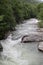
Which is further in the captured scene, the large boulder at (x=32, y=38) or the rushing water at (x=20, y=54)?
the large boulder at (x=32, y=38)

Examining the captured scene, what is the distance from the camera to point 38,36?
25.7 metres

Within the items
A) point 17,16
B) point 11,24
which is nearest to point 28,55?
point 11,24

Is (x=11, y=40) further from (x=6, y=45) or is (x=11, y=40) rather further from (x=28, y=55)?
(x=28, y=55)

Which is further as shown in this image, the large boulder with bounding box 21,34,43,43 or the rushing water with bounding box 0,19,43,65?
the large boulder with bounding box 21,34,43,43

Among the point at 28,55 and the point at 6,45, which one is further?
the point at 6,45

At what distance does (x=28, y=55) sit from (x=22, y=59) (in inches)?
51.5

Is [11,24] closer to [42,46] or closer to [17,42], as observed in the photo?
[17,42]

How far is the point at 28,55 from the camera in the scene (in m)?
18.6

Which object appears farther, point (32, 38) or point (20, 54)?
point (32, 38)

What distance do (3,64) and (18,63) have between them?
119cm

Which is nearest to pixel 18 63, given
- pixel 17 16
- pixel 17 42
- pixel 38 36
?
pixel 17 42

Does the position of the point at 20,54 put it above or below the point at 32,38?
above

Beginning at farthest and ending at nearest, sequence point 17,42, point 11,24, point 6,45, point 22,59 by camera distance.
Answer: point 11,24, point 17,42, point 6,45, point 22,59

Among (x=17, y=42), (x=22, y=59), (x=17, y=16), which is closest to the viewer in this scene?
(x=22, y=59)
